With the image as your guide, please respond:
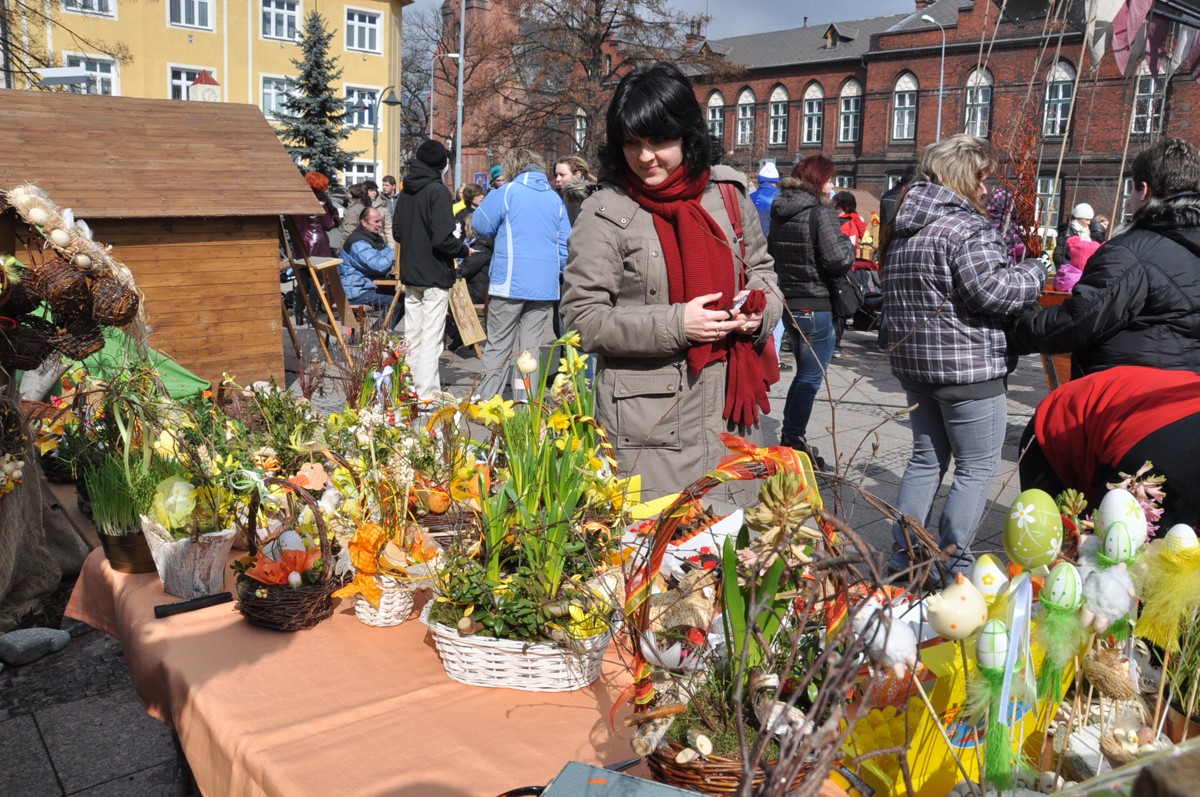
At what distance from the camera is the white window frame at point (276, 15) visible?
3381 centimetres

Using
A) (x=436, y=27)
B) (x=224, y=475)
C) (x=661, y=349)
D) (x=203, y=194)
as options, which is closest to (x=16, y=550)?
(x=224, y=475)

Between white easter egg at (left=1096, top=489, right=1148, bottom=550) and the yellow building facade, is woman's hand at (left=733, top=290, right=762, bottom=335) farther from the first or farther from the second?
the yellow building facade

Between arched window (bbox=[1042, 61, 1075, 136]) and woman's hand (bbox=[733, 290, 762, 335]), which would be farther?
arched window (bbox=[1042, 61, 1075, 136])

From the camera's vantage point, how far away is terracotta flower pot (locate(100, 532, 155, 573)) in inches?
94.4

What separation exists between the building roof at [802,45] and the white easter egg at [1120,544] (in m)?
43.4

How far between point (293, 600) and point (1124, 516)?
1493 millimetres

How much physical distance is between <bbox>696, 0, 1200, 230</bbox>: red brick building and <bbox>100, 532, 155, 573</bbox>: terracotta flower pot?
1112 inches

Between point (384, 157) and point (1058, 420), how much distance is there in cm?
3843

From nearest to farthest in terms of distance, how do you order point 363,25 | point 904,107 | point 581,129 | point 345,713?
point 345,713 → point 581,129 → point 363,25 → point 904,107

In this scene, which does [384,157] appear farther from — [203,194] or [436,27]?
[203,194]

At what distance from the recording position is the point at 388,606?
6.67 ft

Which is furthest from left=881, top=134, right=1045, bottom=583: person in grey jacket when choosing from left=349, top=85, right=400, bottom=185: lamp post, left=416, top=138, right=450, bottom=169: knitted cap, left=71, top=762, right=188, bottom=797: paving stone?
left=349, top=85, right=400, bottom=185: lamp post

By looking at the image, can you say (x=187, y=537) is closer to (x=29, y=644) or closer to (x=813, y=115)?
(x=29, y=644)

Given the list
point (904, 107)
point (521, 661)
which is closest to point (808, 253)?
point (521, 661)
